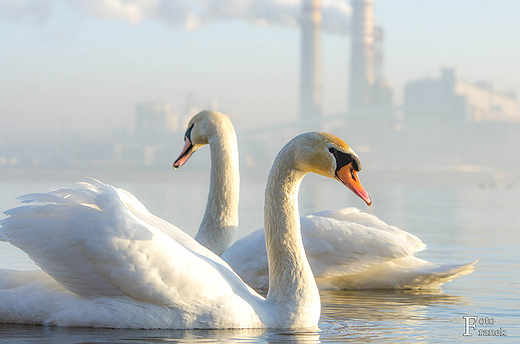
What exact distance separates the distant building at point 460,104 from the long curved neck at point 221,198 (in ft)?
596

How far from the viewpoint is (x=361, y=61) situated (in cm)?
19475

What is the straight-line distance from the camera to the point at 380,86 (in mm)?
195500

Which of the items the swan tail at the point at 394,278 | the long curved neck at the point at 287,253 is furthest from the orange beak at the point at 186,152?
the long curved neck at the point at 287,253

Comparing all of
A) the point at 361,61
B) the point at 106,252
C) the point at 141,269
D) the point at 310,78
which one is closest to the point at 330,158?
the point at 141,269

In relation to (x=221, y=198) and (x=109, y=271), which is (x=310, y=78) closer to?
(x=221, y=198)

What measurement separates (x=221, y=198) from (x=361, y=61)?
190m

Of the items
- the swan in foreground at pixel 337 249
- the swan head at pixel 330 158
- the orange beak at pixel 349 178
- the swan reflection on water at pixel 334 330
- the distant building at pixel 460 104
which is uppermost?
the distant building at pixel 460 104

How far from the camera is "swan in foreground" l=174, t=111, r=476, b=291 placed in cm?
770

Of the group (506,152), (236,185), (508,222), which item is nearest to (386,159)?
(506,152)

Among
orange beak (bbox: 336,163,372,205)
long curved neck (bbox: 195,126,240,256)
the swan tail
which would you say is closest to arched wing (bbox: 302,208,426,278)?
the swan tail

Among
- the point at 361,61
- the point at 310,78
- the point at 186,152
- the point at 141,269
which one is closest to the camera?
the point at 141,269

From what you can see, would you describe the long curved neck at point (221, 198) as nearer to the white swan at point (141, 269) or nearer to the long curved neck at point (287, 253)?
the white swan at point (141, 269)

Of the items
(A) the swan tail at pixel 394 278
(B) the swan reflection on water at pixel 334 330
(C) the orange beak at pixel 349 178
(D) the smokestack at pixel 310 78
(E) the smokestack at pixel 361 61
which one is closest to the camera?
(B) the swan reflection on water at pixel 334 330

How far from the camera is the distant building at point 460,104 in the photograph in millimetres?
186000
